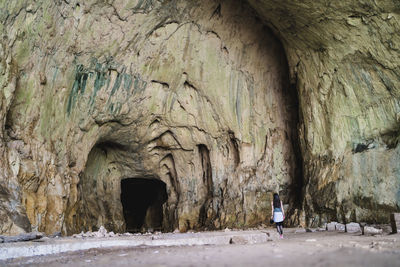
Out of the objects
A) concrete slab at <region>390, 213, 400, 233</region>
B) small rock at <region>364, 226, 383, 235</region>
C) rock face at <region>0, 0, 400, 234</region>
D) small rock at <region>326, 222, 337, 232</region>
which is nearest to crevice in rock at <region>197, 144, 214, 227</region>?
rock face at <region>0, 0, 400, 234</region>

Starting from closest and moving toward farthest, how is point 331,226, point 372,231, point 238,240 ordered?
point 238,240, point 372,231, point 331,226

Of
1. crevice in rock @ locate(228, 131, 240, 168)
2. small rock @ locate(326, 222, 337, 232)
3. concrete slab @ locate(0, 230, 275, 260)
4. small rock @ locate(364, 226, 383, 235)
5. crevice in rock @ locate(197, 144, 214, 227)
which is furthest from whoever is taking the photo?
crevice in rock @ locate(197, 144, 214, 227)

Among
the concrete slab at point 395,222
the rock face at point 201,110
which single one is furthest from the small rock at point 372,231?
the rock face at point 201,110

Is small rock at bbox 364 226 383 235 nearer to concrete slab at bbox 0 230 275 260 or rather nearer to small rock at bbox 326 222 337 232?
small rock at bbox 326 222 337 232

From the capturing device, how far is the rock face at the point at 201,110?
10.8m

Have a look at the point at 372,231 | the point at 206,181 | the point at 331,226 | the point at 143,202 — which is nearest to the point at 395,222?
the point at 372,231

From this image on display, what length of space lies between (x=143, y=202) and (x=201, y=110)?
12865 millimetres

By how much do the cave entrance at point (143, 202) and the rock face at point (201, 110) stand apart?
3441mm

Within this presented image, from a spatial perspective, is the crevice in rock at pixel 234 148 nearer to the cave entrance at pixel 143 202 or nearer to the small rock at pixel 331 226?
the small rock at pixel 331 226

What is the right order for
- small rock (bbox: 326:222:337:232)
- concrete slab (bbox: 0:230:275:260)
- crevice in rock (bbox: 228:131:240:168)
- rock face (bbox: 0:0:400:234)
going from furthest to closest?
crevice in rock (bbox: 228:131:240:168)
small rock (bbox: 326:222:337:232)
rock face (bbox: 0:0:400:234)
concrete slab (bbox: 0:230:275:260)

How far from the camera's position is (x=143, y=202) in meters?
26.9

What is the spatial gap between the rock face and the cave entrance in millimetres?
3441

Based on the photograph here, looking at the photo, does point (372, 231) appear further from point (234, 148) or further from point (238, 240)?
point (234, 148)

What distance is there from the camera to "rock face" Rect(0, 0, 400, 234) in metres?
10.8
